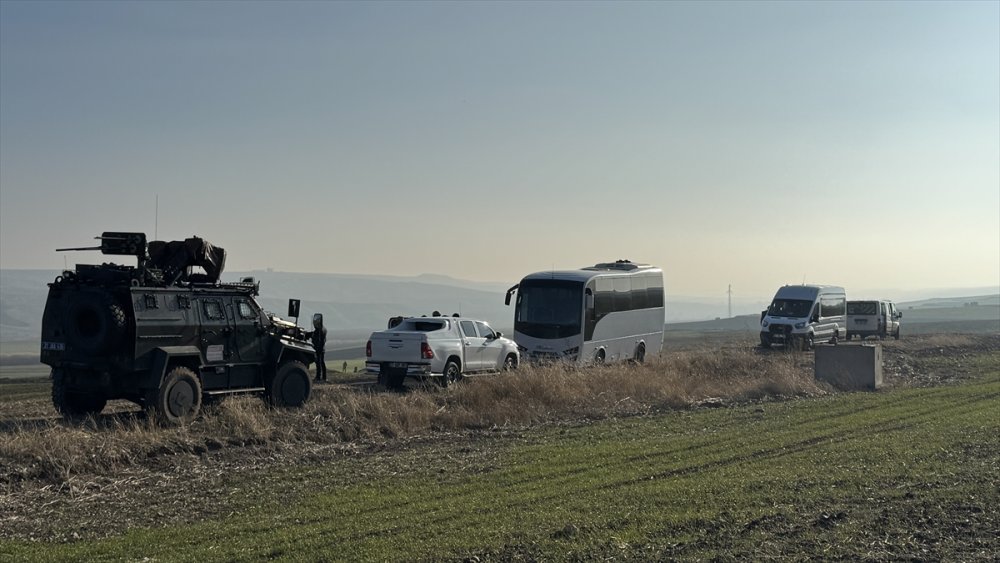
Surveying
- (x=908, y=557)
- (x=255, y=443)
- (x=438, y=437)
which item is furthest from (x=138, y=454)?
(x=908, y=557)

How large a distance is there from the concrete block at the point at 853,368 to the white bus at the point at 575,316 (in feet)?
23.8

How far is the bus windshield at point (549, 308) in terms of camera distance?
32.0 meters

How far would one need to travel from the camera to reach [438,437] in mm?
18125

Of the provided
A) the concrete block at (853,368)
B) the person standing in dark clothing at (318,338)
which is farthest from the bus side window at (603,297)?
the person standing in dark clothing at (318,338)

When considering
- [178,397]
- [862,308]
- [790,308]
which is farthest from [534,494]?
[862,308]

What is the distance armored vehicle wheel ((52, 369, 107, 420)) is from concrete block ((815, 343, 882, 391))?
68.0 feet

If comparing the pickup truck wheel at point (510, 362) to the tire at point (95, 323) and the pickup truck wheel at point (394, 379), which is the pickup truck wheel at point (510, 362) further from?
the tire at point (95, 323)

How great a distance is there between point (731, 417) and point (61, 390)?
1351 centimetres

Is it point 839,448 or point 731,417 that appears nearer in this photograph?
point 839,448

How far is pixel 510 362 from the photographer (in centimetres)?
2831

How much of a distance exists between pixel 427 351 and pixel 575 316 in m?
8.59

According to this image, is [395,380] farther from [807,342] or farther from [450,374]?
[807,342]

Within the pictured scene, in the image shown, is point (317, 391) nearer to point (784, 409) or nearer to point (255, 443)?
point (255, 443)

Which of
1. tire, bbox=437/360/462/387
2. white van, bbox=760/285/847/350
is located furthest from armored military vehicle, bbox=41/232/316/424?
white van, bbox=760/285/847/350
